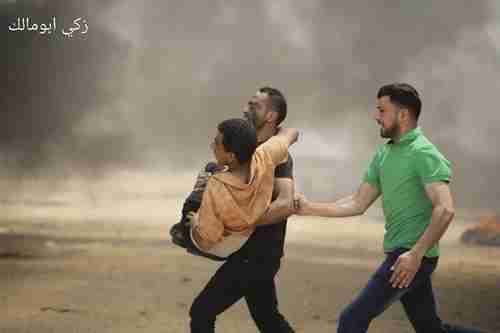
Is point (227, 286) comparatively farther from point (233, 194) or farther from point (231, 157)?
point (231, 157)

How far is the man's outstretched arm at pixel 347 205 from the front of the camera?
3855 mm

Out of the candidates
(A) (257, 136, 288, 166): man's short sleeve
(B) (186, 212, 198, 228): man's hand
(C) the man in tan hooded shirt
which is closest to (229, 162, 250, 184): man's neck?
(C) the man in tan hooded shirt

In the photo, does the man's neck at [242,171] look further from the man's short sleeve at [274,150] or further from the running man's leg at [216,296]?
the running man's leg at [216,296]

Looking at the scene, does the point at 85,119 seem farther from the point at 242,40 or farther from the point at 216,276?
the point at 216,276

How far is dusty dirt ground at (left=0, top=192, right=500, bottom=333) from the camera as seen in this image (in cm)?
727

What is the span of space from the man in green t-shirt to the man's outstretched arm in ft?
0.54

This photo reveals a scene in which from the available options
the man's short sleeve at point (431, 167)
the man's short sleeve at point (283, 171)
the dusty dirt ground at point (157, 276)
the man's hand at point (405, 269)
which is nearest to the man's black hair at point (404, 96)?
the man's short sleeve at point (431, 167)

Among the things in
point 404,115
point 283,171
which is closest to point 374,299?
point 283,171

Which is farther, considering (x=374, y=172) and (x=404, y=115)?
(x=374, y=172)

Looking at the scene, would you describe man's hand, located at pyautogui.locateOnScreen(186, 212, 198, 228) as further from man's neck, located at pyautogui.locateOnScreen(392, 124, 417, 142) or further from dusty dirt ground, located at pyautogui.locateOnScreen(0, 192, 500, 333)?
dusty dirt ground, located at pyautogui.locateOnScreen(0, 192, 500, 333)

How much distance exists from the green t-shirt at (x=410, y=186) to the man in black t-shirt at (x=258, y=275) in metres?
0.44

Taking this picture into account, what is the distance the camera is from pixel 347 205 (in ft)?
12.9

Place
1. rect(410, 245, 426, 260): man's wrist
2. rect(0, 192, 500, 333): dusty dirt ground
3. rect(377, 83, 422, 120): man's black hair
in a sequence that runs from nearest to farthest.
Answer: rect(410, 245, 426, 260): man's wrist, rect(377, 83, 422, 120): man's black hair, rect(0, 192, 500, 333): dusty dirt ground

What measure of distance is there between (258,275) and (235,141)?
608mm
